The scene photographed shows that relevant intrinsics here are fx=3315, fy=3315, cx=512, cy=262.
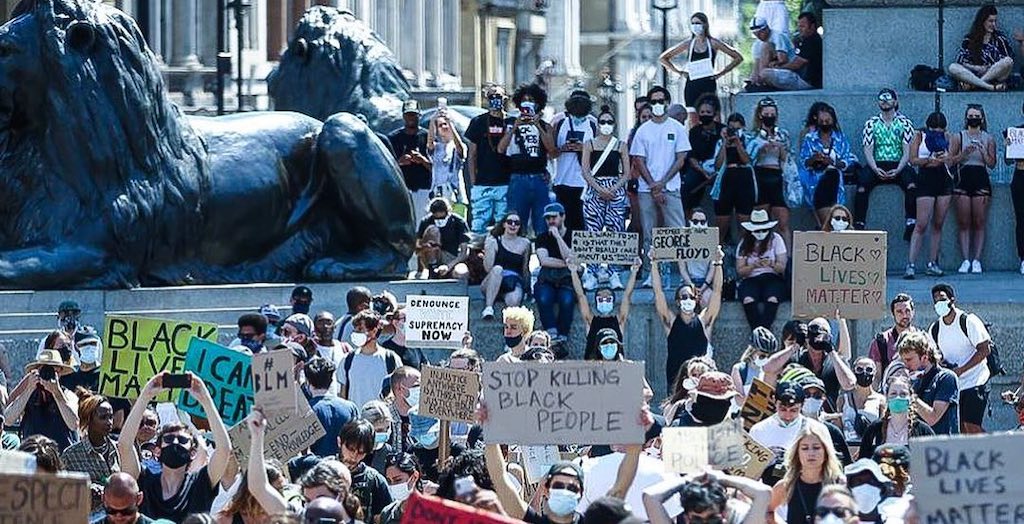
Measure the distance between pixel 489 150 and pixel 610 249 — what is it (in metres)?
2.36

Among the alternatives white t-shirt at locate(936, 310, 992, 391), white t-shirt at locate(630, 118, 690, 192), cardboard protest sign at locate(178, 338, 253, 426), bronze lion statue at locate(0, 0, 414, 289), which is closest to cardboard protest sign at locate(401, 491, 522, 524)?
cardboard protest sign at locate(178, 338, 253, 426)

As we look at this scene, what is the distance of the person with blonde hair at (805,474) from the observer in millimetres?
13219

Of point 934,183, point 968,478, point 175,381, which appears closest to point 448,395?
point 175,381

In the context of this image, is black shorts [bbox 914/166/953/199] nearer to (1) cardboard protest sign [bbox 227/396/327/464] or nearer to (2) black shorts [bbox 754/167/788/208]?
(2) black shorts [bbox 754/167/788/208]

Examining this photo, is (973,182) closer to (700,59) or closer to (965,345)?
(700,59)

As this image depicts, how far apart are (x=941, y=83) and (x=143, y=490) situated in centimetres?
1169

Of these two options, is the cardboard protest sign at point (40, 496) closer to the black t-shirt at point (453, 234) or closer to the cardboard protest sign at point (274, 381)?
the cardboard protest sign at point (274, 381)

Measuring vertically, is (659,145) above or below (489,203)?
above

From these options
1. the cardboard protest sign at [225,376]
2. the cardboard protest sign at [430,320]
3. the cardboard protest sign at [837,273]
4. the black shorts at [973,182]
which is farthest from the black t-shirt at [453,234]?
the cardboard protest sign at [225,376]

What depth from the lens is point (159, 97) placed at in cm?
2211

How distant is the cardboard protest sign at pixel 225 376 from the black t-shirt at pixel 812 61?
10628 millimetres

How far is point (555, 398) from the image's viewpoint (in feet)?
45.5

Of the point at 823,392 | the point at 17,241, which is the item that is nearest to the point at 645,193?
the point at 17,241

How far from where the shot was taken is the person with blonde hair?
1322 centimetres
